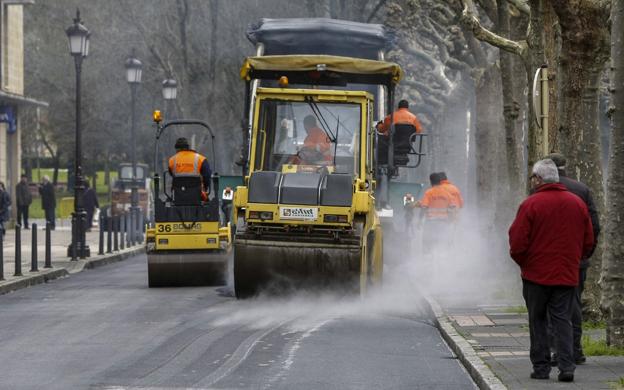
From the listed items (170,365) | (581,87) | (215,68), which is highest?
(215,68)

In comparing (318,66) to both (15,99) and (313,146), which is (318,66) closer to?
(313,146)

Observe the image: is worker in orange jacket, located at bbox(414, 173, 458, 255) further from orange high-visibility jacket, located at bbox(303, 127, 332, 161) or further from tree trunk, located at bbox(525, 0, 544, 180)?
tree trunk, located at bbox(525, 0, 544, 180)

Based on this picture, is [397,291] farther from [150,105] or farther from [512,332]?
[150,105]

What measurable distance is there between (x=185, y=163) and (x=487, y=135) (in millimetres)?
10002

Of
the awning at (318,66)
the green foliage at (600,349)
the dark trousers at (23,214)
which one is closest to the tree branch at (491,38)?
the awning at (318,66)

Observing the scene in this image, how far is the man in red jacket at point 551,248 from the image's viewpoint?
35.1 feet

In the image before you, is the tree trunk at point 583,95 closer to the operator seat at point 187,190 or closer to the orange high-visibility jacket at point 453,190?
the operator seat at point 187,190

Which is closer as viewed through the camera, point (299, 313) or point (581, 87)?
point (581, 87)

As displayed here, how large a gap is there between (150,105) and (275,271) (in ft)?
149

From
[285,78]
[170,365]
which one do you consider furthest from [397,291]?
[170,365]

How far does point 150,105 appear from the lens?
62.3 m

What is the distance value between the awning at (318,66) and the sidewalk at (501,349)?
3404mm

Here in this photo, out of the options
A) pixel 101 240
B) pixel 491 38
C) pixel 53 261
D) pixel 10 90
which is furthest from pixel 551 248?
pixel 10 90

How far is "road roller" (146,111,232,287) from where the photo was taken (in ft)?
67.4
